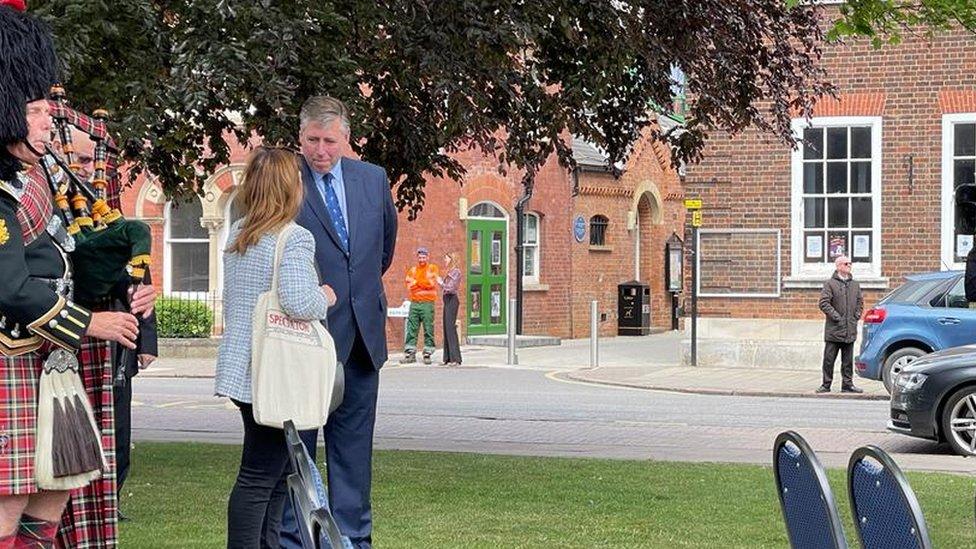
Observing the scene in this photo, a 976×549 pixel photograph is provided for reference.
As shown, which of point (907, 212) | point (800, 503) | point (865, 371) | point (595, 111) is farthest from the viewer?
point (907, 212)

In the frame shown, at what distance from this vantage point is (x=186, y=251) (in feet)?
104

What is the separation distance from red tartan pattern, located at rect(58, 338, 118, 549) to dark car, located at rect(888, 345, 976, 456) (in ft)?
33.1

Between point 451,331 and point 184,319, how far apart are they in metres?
5.83

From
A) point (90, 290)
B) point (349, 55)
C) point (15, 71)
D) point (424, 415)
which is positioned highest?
point (349, 55)

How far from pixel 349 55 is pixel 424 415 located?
830 centimetres

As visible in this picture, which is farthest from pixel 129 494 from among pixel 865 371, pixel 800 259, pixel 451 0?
pixel 800 259

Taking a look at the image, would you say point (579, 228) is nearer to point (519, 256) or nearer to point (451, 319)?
point (519, 256)

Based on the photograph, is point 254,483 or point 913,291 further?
point 913,291

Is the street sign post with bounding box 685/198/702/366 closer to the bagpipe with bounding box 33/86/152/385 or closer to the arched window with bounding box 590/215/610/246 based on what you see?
Result: the arched window with bounding box 590/215/610/246

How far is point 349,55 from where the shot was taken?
1023 cm

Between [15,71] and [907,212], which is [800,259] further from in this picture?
[15,71]

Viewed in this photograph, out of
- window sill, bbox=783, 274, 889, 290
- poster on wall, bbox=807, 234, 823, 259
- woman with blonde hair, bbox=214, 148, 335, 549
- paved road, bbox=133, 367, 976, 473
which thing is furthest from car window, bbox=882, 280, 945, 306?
woman with blonde hair, bbox=214, 148, 335, 549

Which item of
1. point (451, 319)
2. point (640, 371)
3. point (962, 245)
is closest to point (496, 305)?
point (451, 319)

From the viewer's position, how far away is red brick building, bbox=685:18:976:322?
25.6 m
